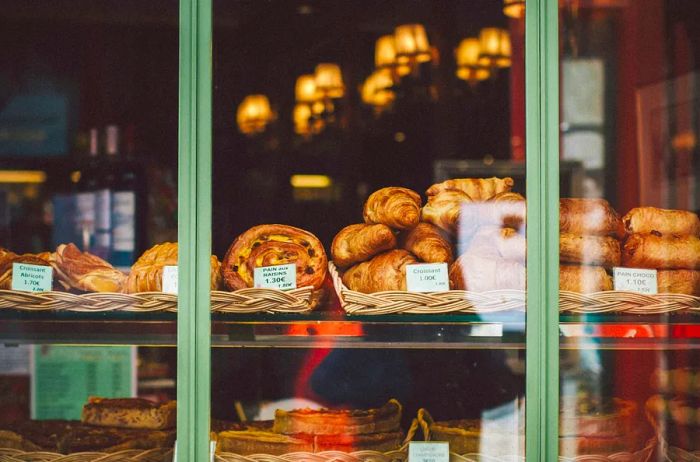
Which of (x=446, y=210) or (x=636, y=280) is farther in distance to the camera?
(x=446, y=210)

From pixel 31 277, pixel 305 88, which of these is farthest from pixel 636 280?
pixel 305 88

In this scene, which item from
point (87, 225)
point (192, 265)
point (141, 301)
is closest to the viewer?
point (192, 265)

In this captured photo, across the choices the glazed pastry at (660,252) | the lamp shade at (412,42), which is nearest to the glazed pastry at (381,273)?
the glazed pastry at (660,252)

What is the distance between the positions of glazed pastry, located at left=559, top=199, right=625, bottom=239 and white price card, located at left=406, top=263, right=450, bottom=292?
34 centimetres

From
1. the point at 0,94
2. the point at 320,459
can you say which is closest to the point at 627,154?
the point at 320,459

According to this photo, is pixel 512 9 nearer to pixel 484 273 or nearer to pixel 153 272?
pixel 484 273

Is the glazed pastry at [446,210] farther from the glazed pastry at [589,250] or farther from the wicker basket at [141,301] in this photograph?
the wicker basket at [141,301]

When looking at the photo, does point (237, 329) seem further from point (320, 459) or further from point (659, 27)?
point (659, 27)

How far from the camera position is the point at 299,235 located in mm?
2119

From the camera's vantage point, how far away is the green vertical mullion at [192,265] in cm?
174

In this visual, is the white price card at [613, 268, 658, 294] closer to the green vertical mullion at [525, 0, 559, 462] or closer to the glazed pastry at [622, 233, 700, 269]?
the glazed pastry at [622, 233, 700, 269]

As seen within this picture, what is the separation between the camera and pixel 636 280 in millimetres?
1997

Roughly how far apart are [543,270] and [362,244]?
0.55 metres

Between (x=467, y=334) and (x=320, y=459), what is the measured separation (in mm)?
536
